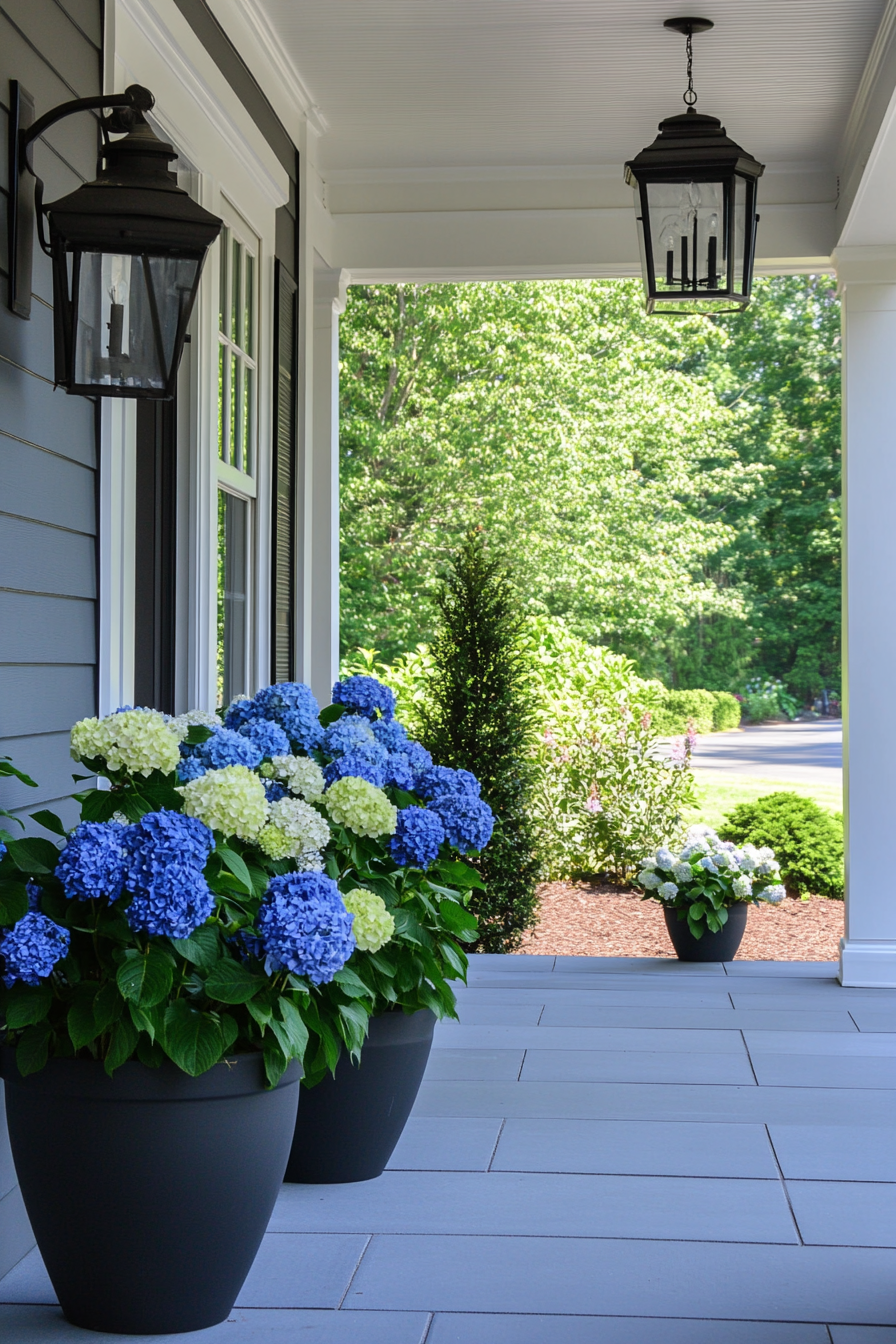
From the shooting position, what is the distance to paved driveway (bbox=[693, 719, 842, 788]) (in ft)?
48.5

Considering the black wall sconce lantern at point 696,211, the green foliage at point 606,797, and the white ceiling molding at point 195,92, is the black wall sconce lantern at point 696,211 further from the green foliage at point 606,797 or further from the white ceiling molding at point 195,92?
the green foliage at point 606,797

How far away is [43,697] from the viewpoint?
2.39 m

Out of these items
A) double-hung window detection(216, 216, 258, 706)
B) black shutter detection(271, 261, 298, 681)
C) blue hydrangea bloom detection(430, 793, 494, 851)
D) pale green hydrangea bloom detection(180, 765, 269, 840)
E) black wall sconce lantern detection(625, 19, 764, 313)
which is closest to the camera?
pale green hydrangea bloom detection(180, 765, 269, 840)

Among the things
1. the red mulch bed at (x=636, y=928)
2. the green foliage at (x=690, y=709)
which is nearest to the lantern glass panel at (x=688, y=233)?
the red mulch bed at (x=636, y=928)

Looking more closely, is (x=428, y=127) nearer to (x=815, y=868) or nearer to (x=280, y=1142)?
(x=280, y=1142)

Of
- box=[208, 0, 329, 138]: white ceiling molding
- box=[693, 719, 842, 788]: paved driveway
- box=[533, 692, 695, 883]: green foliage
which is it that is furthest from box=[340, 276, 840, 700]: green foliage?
box=[208, 0, 329, 138]: white ceiling molding

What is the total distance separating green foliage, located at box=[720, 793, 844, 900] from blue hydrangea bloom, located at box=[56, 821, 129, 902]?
19.4ft

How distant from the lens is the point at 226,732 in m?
2.28

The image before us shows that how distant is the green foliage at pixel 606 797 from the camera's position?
7500 mm

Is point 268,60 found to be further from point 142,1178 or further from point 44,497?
point 142,1178

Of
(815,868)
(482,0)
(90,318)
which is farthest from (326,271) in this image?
(815,868)

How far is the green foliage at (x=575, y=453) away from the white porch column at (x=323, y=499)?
6989 millimetres

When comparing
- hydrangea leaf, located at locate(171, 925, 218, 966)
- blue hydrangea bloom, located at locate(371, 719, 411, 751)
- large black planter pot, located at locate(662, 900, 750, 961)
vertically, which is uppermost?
blue hydrangea bloom, located at locate(371, 719, 411, 751)

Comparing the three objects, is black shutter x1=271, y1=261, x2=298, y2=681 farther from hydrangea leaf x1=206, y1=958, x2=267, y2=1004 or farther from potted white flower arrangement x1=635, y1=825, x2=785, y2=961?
hydrangea leaf x1=206, y1=958, x2=267, y2=1004
